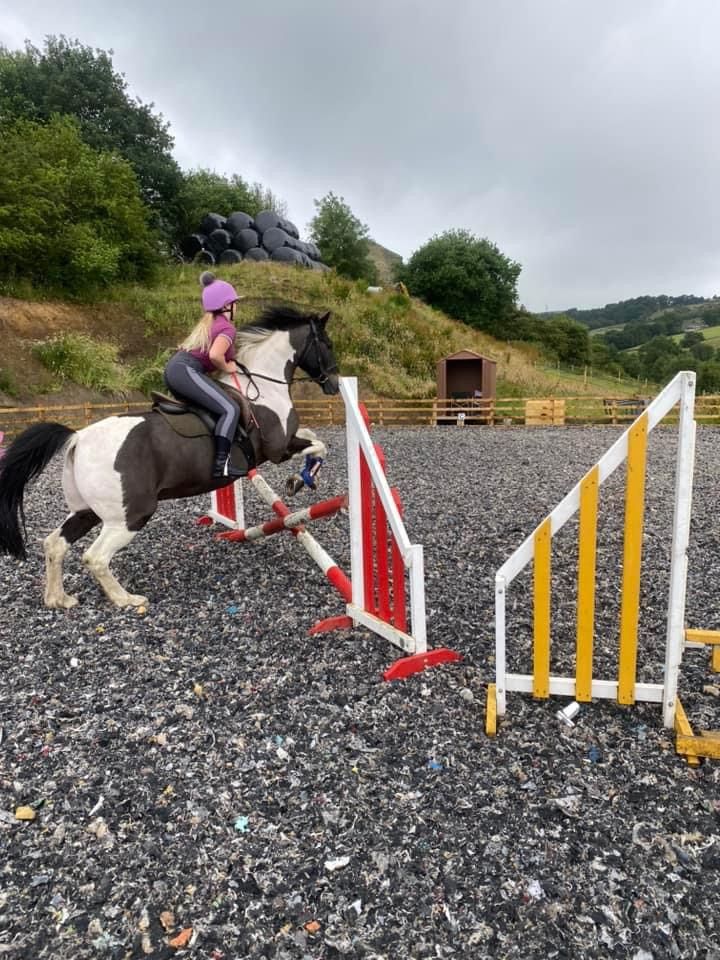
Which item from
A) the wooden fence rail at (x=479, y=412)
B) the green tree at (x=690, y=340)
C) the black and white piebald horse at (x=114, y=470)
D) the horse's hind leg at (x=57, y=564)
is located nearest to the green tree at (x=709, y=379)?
the wooden fence rail at (x=479, y=412)

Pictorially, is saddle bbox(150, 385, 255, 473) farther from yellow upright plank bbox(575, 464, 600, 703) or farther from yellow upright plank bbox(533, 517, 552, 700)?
yellow upright plank bbox(575, 464, 600, 703)

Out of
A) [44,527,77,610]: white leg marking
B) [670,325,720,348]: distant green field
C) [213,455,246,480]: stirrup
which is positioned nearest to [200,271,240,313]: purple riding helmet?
[213,455,246,480]: stirrup

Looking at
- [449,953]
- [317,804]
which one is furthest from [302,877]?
[449,953]

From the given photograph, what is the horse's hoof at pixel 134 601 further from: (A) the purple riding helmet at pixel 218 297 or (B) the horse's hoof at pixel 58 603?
(A) the purple riding helmet at pixel 218 297

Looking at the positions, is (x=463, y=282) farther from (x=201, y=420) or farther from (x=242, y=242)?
(x=201, y=420)

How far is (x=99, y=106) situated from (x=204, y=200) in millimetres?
7580

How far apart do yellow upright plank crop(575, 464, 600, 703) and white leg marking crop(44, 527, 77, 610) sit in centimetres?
360

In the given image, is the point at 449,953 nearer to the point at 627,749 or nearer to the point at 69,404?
the point at 627,749

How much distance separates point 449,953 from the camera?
1.60 meters

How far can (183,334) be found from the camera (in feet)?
67.7

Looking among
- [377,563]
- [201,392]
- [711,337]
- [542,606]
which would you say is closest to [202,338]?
[201,392]

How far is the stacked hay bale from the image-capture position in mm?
28578

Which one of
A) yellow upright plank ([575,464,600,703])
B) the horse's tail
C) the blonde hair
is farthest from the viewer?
the blonde hair

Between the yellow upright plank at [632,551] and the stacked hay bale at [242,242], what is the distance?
2885 cm
